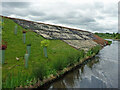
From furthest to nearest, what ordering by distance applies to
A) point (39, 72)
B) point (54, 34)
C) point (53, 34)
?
point (54, 34) < point (53, 34) < point (39, 72)

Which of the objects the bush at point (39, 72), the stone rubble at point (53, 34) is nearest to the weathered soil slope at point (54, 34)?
the stone rubble at point (53, 34)

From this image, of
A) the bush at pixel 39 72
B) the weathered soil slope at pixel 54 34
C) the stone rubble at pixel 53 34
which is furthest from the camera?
the weathered soil slope at pixel 54 34

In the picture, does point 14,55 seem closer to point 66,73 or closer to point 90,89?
A: point 66,73

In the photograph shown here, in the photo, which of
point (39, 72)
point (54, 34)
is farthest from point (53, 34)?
point (39, 72)

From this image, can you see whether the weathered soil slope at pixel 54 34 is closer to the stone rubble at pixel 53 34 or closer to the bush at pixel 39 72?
the stone rubble at pixel 53 34

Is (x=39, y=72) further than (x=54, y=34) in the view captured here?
No

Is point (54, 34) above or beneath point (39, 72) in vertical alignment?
above

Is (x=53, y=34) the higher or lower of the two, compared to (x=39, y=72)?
higher

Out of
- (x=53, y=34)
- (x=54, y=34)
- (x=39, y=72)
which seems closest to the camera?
(x=39, y=72)

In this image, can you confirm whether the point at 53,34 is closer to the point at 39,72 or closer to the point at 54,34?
the point at 54,34

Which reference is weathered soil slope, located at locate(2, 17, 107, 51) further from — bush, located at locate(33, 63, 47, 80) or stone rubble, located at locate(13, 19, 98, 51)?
bush, located at locate(33, 63, 47, 80)

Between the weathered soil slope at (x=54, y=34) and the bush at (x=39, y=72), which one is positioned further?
the weathered soil slope at (x=54, y=34)

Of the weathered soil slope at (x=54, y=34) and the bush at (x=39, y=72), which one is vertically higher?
the weathered soil slope at (x=54, y=34)

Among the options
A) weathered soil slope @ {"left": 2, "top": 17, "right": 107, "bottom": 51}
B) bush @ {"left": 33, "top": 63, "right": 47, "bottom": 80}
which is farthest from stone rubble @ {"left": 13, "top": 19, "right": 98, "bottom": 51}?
bush @ {"left": 33, "top": 63, "right": 47, "bottom": 80}
